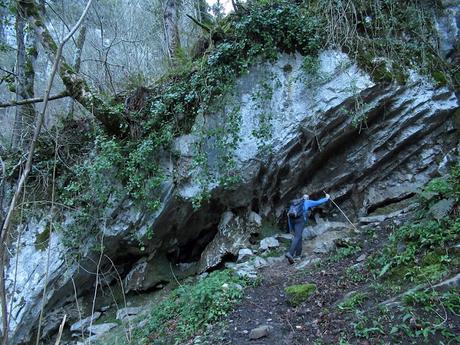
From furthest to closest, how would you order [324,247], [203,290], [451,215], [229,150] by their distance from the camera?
1. [229,150]
2. [324,247]
3. [203,290]
4. [451,215]

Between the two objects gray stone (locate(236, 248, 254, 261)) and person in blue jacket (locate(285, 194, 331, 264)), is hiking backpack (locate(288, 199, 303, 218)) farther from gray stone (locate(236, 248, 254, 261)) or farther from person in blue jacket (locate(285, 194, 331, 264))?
gray stone (locate(236, 248, 254, 261))

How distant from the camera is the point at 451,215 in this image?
445 centimetres

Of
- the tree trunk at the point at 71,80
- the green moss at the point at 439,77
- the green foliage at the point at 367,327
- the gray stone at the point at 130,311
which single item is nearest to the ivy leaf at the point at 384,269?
the green foliage at the point at 367,327

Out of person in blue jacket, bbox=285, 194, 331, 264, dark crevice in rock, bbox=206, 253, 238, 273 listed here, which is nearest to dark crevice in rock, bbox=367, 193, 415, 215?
person in blue jacket, bbox=285, 194, 331, 264

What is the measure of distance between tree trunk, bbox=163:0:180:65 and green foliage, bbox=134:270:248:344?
6467 millimetres

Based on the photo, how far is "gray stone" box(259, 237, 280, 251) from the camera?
7.40 m

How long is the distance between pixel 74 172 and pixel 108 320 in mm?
3086

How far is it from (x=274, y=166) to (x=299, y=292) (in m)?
3.22

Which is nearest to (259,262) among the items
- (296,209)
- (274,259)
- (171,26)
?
(274,259)

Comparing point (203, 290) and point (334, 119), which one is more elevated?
point (334, 119)

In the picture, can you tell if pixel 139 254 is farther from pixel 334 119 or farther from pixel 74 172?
pixel 334 119

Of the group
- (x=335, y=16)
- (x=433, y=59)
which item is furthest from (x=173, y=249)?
(x=433, y=59)

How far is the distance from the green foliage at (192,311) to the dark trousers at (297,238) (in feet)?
5.29

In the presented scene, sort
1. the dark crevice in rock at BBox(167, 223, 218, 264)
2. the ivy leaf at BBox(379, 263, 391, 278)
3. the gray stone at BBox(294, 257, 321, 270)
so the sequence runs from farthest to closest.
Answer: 1. the dark crevice in rock at BBox(167, 223, 218, 264)
2. the gray stone at BBox(294, 257, 321, 270)
3. the ivy leaf at BBox(379, 263, 391, 278)
